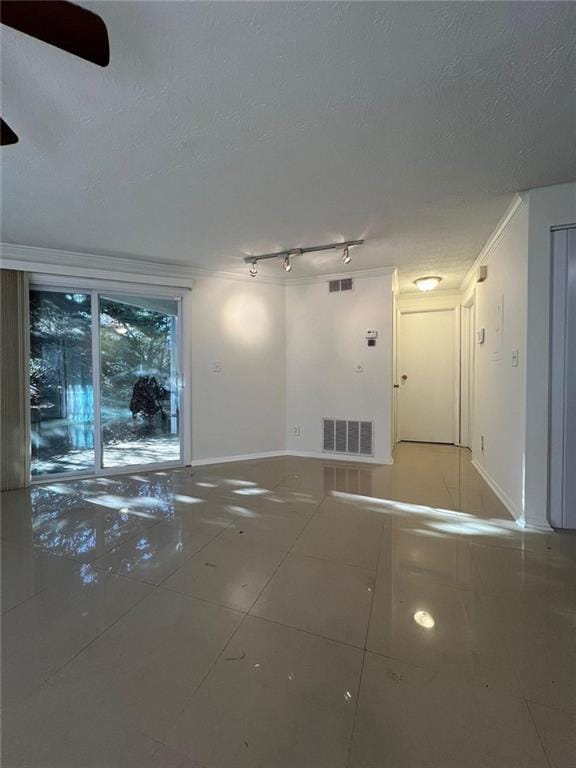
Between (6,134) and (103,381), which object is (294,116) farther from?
(103,381)

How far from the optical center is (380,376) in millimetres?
4344

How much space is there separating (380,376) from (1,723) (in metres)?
4.09

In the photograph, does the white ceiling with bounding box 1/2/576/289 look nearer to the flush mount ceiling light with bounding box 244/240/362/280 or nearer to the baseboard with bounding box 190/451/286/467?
the flush mount ceiling light with bounding box 244/240/362/280

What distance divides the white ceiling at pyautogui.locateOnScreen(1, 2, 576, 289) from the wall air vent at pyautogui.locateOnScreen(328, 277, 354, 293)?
1.44 meters

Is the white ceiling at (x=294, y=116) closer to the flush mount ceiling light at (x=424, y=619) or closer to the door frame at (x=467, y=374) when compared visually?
the door frame at (x=467, y=374)

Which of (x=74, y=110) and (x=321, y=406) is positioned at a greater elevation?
(x=74, y=110)

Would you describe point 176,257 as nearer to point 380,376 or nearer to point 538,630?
point 380,376

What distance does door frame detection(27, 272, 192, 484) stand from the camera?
144 inches

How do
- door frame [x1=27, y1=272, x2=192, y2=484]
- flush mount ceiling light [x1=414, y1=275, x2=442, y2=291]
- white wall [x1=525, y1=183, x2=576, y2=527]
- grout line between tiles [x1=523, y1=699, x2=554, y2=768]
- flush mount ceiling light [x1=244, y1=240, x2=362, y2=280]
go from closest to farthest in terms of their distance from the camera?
grout line between tiles [x1=523, y1=699, x2=554, y2=768], white wall [x1=525, y1=183, x2=576, y2=527], flush mount ceiling light [x1=244, y1=240, x2=362, y2=280], door frame [x1=27, y1=272, x2=192, y2=484], flush mount ceiling light [x1=414, y1=275, x2=442, y2=291]

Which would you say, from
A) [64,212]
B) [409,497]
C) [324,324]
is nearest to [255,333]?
[324,324]

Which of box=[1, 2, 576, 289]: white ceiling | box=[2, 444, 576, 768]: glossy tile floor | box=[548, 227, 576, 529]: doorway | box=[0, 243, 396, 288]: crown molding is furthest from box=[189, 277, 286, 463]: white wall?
box=[548, 227, 576, 529]: doorway

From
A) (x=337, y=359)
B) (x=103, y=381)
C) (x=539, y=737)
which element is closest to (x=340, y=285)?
(x=337, y=359)

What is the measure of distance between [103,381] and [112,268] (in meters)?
1.31

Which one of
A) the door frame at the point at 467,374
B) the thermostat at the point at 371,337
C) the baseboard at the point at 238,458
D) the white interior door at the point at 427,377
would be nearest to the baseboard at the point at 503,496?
the door frame at the point at 467,374
